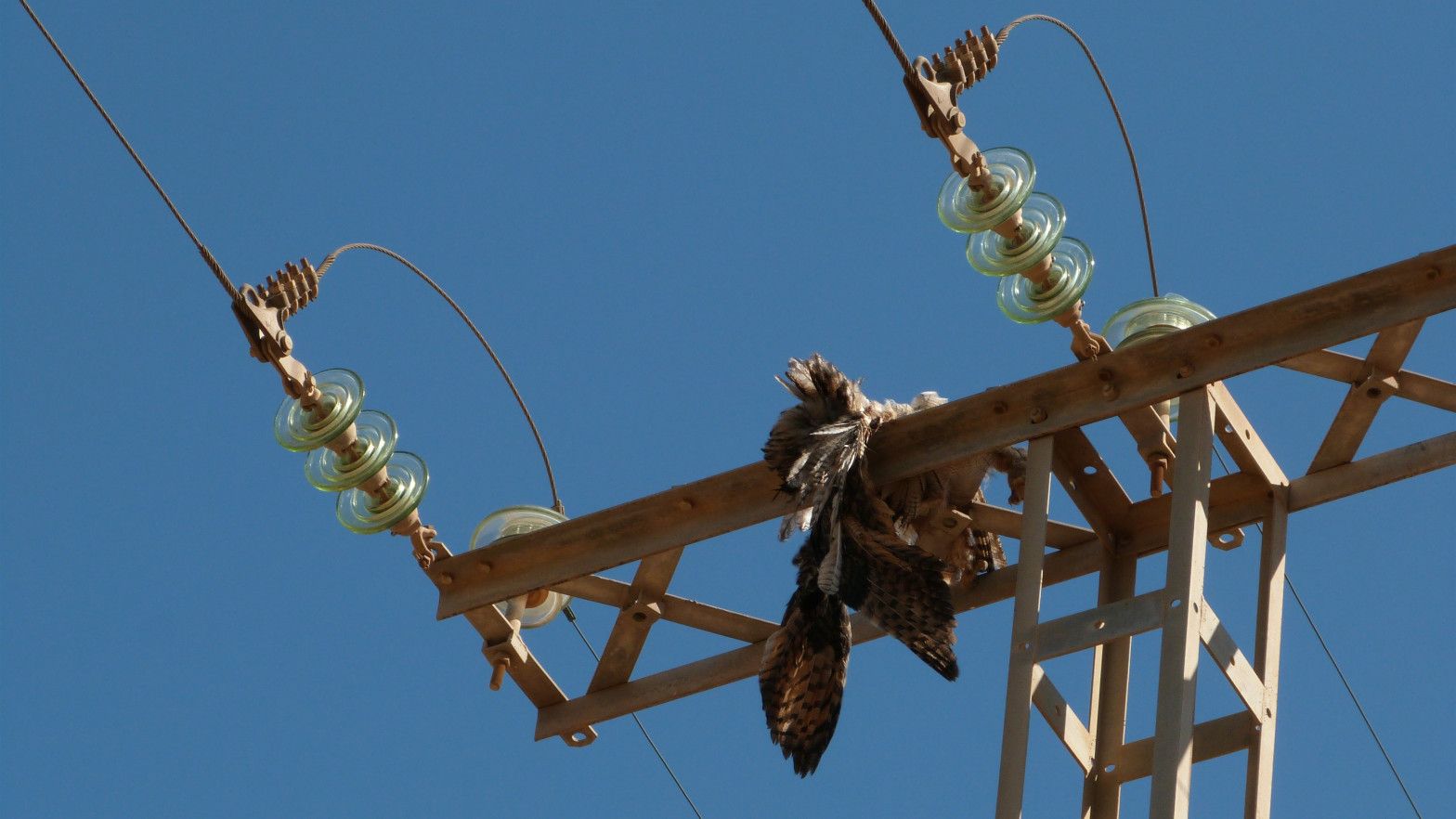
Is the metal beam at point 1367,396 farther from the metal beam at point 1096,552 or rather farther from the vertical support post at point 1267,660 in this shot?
the vertical support post at point 1267,660

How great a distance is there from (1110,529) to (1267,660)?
3.25ft

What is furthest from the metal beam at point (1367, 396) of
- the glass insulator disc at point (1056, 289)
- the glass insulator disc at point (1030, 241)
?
the glass insulator disc at point (1030, 241)

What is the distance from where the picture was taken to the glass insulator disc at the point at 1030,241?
31.1 feet

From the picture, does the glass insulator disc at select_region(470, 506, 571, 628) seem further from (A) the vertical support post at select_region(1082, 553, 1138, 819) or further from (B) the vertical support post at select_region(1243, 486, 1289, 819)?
(B) the vertical support post at select_region(1243, 486, 1289, 819)

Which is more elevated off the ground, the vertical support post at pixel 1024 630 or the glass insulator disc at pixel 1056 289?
the glass insulator disc at pixel 1056 289

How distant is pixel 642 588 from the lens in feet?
35.3

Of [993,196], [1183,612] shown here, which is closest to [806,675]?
[1183,612]

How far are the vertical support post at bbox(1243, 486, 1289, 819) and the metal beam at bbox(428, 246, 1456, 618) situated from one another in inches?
31.1

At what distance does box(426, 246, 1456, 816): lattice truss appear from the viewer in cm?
901

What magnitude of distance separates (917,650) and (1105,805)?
859mm

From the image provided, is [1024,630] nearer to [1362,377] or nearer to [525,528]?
[1362,377]

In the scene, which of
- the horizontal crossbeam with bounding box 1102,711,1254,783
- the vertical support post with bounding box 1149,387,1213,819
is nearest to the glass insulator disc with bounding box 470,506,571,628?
the horizontal crossbeam with bounding box 1102,711,1254,783

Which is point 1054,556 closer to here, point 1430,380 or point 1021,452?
point 1021,452

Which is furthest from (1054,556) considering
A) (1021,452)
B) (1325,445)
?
(1325,445)
